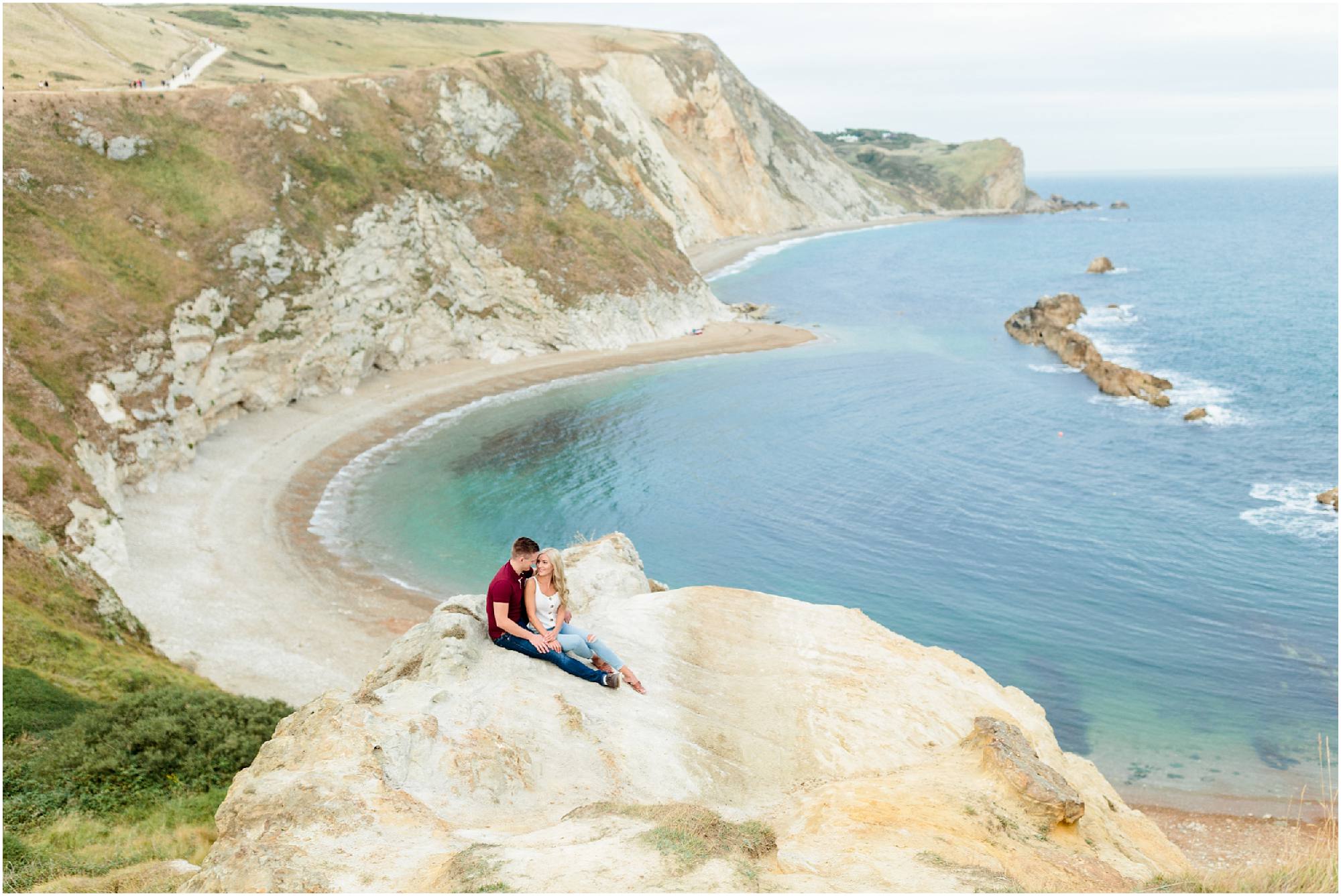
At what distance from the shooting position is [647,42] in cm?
15162

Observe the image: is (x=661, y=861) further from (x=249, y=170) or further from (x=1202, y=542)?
(x=249, y=170)

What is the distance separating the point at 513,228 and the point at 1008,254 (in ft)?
333

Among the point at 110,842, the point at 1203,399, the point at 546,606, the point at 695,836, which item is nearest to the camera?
the point at 695,836

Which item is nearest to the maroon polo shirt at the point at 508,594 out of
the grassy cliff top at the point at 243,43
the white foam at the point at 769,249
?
the grassy cliff top at the point at 243,43

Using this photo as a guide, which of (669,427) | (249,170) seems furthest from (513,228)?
(669,427)

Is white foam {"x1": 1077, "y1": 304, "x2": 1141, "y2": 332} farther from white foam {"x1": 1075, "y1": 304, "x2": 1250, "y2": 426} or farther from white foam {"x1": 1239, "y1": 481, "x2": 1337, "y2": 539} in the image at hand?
white foam {"x1": 1239, "y1": 481, "x2": 1337, "y2": 539}

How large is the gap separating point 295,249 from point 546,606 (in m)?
52.2

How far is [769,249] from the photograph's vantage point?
142 metres

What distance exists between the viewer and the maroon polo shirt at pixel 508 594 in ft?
45.9

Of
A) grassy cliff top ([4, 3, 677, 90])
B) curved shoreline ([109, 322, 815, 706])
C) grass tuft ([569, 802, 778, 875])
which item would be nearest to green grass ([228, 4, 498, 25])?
grassy cliff top ([4, 3, 677, 90])

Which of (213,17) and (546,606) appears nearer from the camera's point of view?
(546,606)

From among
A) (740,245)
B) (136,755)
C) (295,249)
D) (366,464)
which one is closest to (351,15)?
(740,245)

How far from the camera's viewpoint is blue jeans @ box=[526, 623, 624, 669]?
1439 cm

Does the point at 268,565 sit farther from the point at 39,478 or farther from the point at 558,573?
the point at 558,573
